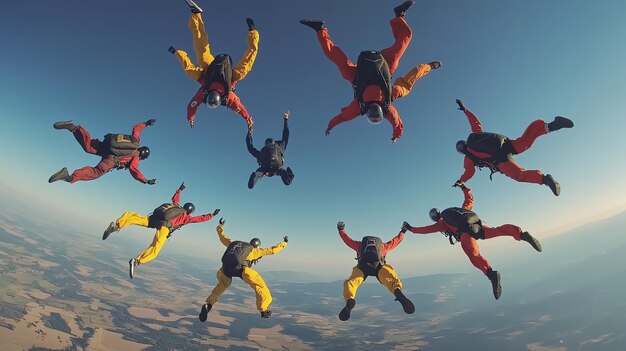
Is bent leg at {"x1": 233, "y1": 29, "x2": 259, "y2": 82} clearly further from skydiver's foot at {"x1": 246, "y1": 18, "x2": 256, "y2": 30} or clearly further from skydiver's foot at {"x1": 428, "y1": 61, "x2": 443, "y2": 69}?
skydiver's foot at {"x1": 428, "y1": 61, "x2": 443, "y2": 69}

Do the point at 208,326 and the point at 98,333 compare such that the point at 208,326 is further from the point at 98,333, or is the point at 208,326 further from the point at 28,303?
the point at 28,303

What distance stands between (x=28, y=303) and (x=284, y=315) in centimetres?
11656

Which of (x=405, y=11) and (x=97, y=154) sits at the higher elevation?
(x=405, y=11)

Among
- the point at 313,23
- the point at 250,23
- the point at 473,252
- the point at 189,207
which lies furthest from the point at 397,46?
the point at 189,207

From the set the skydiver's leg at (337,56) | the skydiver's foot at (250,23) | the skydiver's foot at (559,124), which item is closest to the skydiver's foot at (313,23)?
the skydiver's leg at (337,56)

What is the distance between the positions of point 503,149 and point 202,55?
10.0m

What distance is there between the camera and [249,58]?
927cm

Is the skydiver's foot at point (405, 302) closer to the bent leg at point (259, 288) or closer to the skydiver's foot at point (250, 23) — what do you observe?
the bent leg at point (259, 288)

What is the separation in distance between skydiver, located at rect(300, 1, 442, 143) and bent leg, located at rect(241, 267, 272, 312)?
20.2 feet

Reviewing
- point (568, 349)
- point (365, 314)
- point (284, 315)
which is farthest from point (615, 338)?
point (284, 315)

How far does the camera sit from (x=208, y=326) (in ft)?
405

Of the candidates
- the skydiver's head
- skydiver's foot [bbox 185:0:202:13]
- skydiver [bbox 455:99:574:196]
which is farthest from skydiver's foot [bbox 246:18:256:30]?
the skydiver's head

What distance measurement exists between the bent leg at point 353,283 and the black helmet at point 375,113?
5.05 m

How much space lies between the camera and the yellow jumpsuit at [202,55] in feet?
29.7
